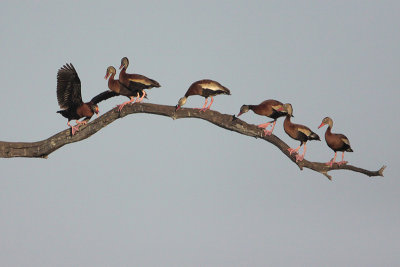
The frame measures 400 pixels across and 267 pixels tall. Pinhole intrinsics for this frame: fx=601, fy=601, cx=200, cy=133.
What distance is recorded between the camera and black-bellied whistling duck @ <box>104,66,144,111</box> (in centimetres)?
1298

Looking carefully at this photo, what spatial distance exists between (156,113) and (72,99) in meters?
2.04

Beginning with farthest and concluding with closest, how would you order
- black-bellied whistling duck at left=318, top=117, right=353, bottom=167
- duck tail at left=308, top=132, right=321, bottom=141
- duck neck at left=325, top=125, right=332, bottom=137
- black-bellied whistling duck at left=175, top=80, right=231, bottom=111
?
duck neck at left=325, top=125, right=332, bottom=137 < black-bellied whistling duck at left=318, top=117, right=353, bottom=167 < duck tail at left=308, top=132, right=321, bottom=141 < black-bellied whistling duck at left=175, top=80, right=231, bottom=111

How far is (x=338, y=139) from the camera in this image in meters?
14.3

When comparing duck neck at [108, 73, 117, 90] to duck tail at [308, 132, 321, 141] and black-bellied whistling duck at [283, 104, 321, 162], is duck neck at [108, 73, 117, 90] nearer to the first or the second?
black-bellied whistling duck at [283, 104, 321, 162]

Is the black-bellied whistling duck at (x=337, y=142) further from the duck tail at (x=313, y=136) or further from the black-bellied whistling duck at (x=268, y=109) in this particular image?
the black-bellied whistling duck at (x=268, y=109)

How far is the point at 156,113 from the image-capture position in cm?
1298

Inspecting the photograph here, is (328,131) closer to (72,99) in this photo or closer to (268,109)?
(268,109)

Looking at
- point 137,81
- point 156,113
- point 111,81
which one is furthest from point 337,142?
point 111,81

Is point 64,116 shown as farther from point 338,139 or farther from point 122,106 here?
point 338,139

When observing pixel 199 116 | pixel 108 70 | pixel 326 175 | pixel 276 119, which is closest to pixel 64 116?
pixel 108 70

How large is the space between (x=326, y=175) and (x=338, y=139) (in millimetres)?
1027

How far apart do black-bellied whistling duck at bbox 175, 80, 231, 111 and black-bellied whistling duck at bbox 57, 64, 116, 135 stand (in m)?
2.07

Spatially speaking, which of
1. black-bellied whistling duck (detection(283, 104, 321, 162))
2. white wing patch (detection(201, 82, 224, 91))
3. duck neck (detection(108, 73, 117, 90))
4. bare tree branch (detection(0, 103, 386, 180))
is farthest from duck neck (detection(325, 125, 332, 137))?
duck neck (detection(108, 73, 117, 90))

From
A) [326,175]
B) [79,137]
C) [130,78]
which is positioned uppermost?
Result: [130,78]
